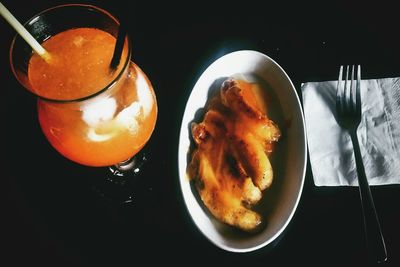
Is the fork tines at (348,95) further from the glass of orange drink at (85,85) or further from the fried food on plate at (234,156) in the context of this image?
the glass of orange drink at (85,85)

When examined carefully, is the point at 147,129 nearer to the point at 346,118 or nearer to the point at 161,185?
the point at 161,185

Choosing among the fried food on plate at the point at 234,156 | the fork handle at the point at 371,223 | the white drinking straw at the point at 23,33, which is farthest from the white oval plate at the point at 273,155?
the white drinking straw at the point at 23,33

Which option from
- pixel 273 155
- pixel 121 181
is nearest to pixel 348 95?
pixel 273 155

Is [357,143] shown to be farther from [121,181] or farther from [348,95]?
[121,181]

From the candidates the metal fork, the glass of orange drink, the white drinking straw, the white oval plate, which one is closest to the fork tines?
the metal fork

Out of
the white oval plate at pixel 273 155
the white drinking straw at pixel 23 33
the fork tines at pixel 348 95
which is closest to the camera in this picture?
the white drinking straw at pixel 23 33

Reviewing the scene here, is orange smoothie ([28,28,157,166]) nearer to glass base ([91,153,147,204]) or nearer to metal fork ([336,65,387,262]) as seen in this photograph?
glass base ([91,153,147,204])
